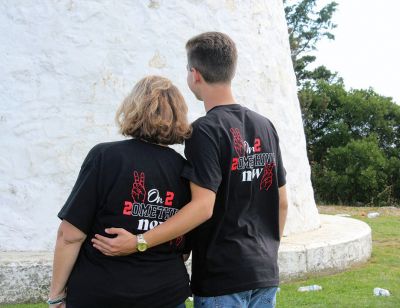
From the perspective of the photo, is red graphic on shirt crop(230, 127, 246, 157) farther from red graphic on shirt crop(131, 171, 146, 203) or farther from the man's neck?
Answer: red graphic on shirt crop(131, 171, 146, 203)

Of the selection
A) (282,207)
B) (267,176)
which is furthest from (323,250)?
(267,176)

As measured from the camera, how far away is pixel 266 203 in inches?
99.7

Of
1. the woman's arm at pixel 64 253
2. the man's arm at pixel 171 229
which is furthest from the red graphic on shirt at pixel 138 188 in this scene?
the woman's arm at pixel 64 253

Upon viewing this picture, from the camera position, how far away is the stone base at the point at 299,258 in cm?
460

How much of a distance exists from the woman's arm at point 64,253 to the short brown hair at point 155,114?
0.39m

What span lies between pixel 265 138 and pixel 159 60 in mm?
3148

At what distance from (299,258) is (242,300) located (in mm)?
3118

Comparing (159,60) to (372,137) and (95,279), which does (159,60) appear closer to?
(95,279)

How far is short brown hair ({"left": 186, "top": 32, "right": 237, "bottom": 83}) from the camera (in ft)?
7.88

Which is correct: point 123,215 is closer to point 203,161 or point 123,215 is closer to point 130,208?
point 130,208

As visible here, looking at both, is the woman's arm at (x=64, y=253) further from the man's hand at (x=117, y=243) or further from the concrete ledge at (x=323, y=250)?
the concrete ledge at (x=323, y=250)

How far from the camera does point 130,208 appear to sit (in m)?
2.24

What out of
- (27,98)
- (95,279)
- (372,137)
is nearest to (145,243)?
(95,279)

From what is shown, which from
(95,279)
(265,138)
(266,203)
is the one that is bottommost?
(95,279)
